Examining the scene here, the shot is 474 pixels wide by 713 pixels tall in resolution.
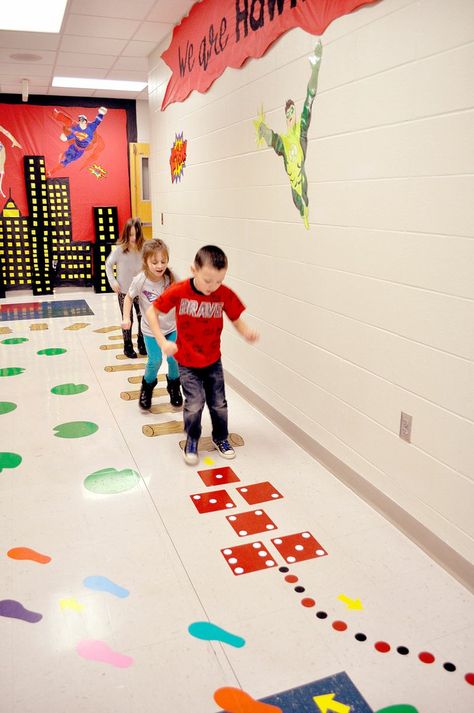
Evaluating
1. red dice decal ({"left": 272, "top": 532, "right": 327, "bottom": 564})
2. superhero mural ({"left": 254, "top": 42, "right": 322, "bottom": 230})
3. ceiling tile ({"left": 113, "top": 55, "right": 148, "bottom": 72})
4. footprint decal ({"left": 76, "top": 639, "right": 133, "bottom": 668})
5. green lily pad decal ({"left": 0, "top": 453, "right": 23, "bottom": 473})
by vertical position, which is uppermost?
ceiling tile ({"left": 113, "top": 55, "right": 148, "bottom": 72})

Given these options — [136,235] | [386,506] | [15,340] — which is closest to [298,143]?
[386,506]

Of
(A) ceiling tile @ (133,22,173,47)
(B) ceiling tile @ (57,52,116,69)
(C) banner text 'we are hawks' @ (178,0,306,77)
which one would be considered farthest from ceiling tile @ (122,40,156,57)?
(C) banner text 'we are hawks' @ (178,0,306,77)

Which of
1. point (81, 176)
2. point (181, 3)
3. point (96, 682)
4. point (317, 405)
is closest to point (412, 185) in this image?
point (317, 405)

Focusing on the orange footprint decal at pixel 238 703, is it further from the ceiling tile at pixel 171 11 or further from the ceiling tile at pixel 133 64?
the ceiling tile at pixel 133 64

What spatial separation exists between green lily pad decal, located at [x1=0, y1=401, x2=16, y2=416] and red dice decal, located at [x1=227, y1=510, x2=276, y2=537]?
1.89m

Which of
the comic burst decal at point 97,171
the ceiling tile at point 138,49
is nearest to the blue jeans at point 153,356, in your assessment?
the ceiling tile at point 138,49

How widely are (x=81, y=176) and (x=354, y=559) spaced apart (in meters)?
8.00

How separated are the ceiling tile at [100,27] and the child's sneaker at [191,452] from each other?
12.7ft

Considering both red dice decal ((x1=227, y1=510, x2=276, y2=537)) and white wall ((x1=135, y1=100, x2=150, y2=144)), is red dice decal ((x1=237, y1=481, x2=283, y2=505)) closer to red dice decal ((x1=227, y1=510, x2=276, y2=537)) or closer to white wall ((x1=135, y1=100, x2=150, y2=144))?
red dice decal ((x1=227, y1=510, x2=276, y2=537))

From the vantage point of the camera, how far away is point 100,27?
5.14 meters

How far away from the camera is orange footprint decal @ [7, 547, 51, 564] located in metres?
2.16

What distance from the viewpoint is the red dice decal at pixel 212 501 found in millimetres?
2520

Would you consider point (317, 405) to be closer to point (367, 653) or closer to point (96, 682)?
point (367, 653)

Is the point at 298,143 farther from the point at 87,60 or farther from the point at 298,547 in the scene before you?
the point at 87,60
